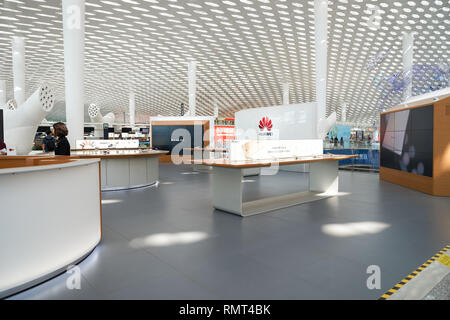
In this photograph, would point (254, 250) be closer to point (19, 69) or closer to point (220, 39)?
point (220, 39)

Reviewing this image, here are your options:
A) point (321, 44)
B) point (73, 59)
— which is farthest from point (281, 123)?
point (73, 59)

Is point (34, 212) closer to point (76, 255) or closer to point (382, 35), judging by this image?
point (76, 255)

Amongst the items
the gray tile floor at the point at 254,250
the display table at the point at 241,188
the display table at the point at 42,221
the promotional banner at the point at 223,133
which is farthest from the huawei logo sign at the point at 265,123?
the display table at the point at 42,221

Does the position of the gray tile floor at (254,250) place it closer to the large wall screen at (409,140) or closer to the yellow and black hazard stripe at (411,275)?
the yellow and black hazard stripe at (411,275)

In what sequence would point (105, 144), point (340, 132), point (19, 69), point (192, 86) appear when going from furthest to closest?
1. point (340, 132)
2. point (192, 86)
3. point (19, 69)
4. point (105, 144)

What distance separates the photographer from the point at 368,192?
7.79 m

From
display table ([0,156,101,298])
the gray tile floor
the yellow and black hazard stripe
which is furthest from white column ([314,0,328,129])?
display table ([0,156,101,298])

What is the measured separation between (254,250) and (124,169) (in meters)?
5.98

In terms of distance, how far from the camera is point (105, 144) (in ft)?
35.1

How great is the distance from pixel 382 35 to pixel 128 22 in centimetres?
1966

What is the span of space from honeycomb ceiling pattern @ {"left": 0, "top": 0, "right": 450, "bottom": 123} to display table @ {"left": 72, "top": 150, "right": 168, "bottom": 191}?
11.7m

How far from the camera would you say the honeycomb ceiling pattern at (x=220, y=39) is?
685 inches

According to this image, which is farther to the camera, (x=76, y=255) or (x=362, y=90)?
(x=362, y=90)
